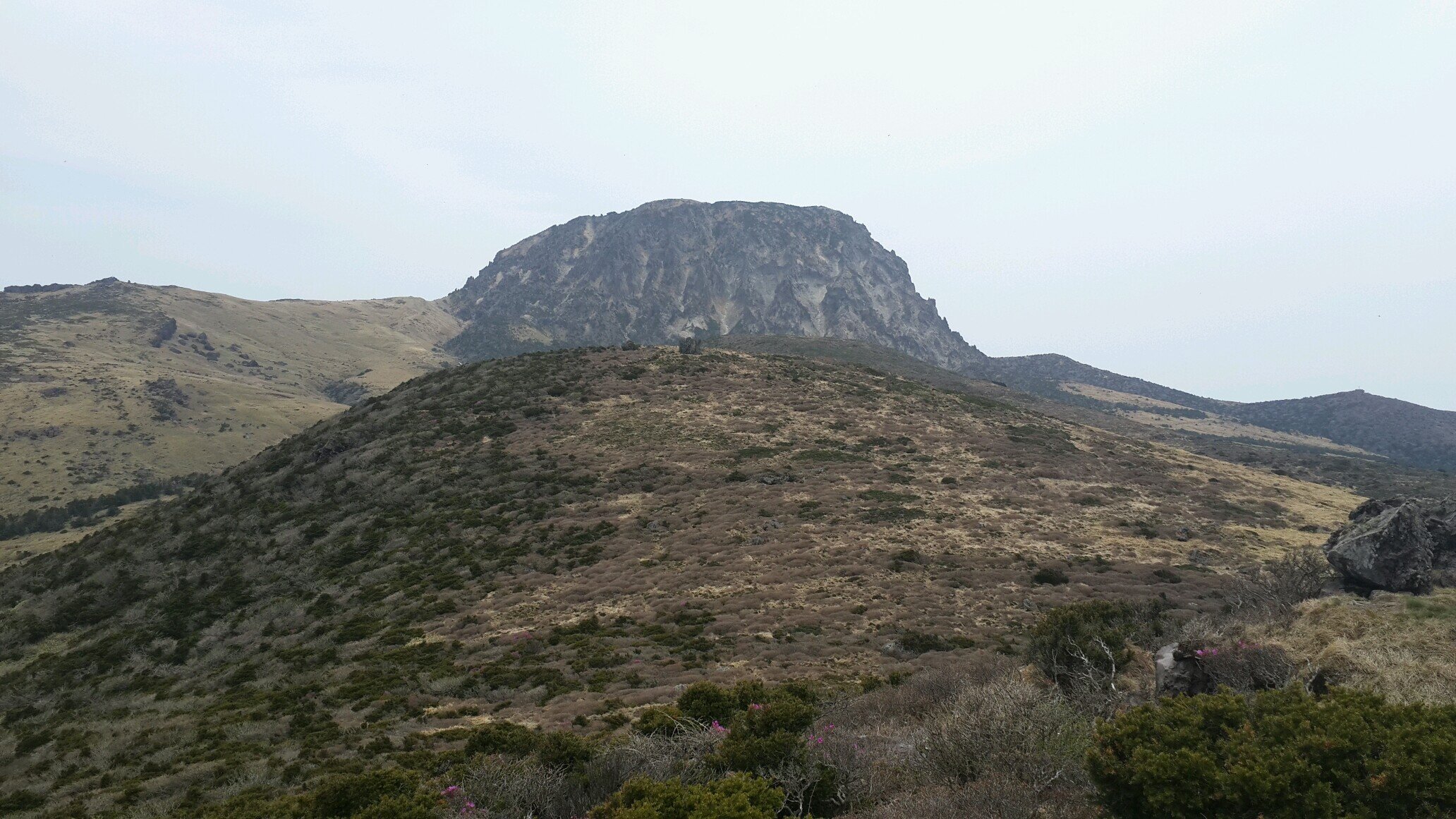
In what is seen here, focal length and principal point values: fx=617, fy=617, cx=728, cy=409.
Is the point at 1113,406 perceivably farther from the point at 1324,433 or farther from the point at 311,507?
the point at 311,507


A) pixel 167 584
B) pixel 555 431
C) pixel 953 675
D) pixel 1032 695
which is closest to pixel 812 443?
pixel 555 431

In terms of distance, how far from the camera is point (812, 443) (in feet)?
175

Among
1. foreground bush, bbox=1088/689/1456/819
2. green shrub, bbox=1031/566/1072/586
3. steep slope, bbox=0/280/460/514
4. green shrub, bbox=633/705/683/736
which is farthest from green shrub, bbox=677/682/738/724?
steep slope, bbox=0/280/460/514

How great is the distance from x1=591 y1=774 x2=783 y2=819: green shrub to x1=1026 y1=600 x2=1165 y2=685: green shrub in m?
9.85

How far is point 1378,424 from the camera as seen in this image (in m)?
177

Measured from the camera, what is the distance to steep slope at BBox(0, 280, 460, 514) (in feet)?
328

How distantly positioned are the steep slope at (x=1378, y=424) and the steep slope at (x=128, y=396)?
25833 centimetres

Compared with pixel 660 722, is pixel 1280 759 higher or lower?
higher

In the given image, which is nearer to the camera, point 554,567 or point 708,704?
point 708,704

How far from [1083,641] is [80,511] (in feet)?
393

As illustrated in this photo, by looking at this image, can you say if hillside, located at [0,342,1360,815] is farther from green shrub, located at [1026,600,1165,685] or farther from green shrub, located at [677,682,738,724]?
green shrub, located at [1026,600,1165,685]

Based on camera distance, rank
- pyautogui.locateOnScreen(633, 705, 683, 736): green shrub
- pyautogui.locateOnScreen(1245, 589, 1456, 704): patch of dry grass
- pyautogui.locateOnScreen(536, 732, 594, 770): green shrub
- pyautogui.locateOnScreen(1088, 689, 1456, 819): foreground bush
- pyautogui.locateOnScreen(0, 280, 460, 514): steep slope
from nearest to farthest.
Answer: pyautogui.locateOnScreen(1088, 689, 1456, 819): foreground bush < pyautogui.locateOnScreen(536, 732, 594, 770): green shrub < pyautogui.locateOnScreen(1245, 589, 1456, 704): patch of dry grass < pyautogui.locateOnScreen(633, 705, 683, 736): green shrub < pyautogui.locateOnScreen(0, 280, 460, 514): steep slope

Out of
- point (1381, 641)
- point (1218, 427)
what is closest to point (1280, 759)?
point (1381, 641)

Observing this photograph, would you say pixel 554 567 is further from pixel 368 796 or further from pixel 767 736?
pixel 767 736
